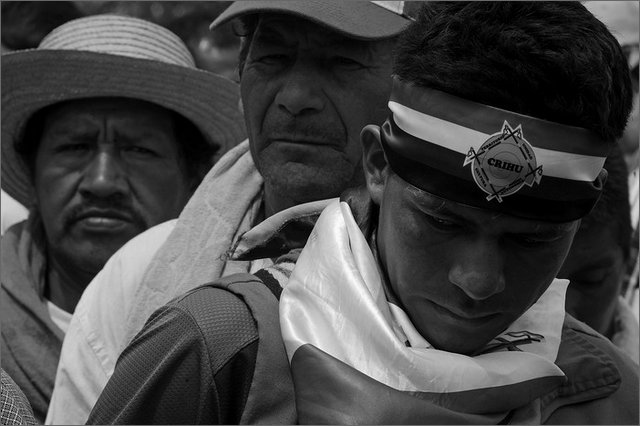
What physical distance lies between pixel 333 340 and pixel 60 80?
251 cm

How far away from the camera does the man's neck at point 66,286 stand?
4234mm

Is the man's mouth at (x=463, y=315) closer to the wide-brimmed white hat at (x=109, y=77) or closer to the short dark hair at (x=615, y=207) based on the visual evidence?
the short dark hair at (x=615, y=207)

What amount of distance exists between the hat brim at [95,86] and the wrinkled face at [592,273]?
1424 millimetres

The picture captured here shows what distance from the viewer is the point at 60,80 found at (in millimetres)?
4266

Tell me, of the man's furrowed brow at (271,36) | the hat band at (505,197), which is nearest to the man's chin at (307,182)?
the man's furrowed brow at (271,36)

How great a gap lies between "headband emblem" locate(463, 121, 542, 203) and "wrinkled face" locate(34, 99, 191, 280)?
229 cm

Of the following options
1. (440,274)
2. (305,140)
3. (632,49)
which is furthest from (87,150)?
(632,49)

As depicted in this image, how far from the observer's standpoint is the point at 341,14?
2.95m

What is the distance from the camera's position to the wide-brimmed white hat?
169 inches

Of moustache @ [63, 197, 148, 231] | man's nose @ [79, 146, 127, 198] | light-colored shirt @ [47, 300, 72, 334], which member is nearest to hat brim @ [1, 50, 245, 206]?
man's nose @ [79, 146, 127, 198]

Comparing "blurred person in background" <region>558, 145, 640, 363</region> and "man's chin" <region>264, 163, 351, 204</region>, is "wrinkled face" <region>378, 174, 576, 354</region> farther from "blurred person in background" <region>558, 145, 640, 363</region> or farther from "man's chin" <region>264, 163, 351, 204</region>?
"blurred person in background" <region>558, 145, 640, 363</region>

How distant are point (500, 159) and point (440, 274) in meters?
0.22

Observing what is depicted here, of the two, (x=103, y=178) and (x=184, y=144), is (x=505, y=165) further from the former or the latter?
(x=184, y=144)

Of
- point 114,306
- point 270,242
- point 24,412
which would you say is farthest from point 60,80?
point 24,412
